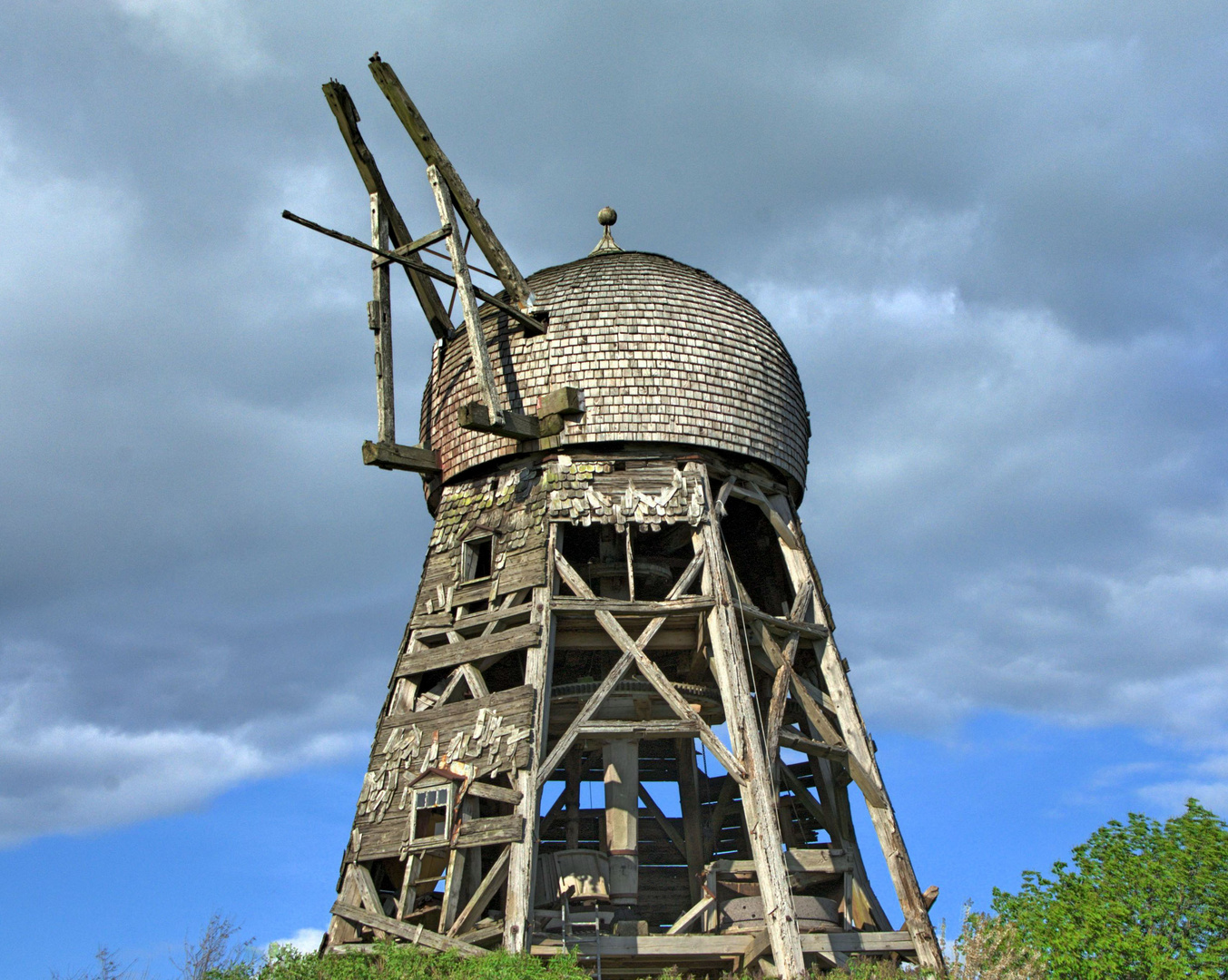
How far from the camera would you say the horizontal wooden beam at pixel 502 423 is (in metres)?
19.0

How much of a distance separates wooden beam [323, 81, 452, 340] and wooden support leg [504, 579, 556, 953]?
5.78 m

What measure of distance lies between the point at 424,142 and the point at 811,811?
517 inches

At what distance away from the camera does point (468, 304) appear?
793 inches

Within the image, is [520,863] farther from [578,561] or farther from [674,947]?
[578,561]

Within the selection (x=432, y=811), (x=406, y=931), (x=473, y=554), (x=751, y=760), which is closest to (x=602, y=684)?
(x=751, y=760)

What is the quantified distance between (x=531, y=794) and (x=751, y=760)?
10.2ft

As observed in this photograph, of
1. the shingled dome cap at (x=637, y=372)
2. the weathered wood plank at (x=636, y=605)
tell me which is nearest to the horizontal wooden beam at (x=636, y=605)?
the weathered wood plank at (x=636, y=605)

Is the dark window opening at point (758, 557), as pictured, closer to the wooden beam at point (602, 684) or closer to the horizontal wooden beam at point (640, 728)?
the wooden beam at point (602, 684)

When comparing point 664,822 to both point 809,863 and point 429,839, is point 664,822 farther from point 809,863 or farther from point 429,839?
point 429,839

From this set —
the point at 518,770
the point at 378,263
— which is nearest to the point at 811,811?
the point at 518,770

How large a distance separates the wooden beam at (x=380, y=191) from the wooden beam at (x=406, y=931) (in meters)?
10.3

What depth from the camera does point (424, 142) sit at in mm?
21125

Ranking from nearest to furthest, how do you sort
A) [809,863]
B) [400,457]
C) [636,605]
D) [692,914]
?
[692,914]
[636,605]
[809,863]
[400,457]

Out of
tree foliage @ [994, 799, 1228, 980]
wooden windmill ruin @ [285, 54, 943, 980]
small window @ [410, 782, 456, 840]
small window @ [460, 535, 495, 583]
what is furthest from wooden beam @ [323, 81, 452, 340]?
tree foliage @ [994, 799, 1228, 980]
